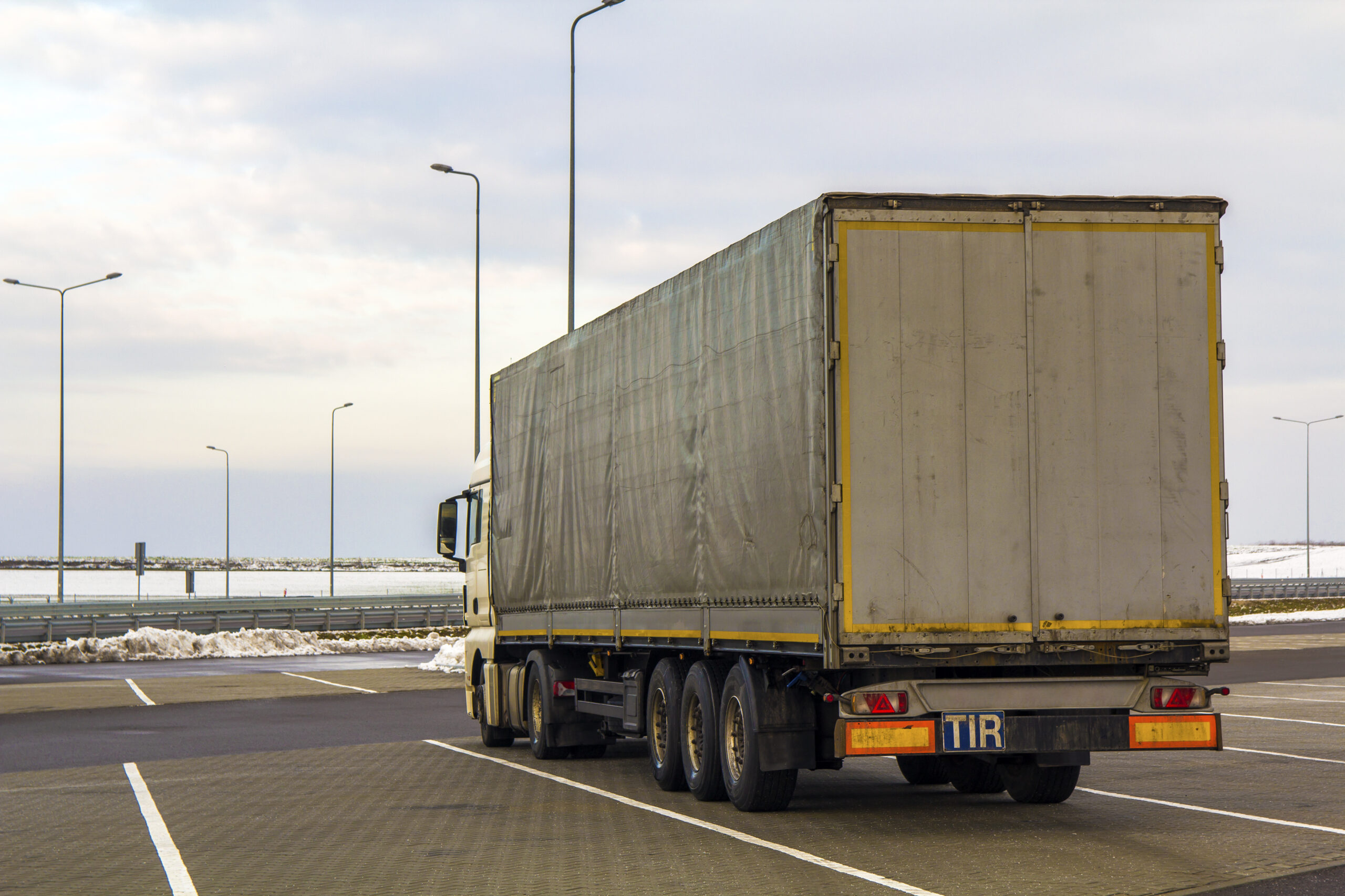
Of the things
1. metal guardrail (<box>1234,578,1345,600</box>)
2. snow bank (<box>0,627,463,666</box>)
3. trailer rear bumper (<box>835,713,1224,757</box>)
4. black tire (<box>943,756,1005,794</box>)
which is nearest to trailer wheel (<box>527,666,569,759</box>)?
black tire (<box>943,756,1005,794</box>)

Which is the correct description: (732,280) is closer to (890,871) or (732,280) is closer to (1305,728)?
(890,871)

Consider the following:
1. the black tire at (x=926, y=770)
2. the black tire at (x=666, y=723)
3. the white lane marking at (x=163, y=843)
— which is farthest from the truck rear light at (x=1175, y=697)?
the white lane marking at (x=163, y=843)

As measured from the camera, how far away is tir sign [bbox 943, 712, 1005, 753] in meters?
9.91

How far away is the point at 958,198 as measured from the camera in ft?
33.3

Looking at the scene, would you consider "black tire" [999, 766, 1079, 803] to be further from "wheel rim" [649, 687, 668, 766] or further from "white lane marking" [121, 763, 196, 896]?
"white lane marking" [121, 763, 196, 896]

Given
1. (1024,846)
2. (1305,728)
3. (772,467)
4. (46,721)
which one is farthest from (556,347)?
(46,721)

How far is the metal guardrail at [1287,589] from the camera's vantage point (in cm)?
7550

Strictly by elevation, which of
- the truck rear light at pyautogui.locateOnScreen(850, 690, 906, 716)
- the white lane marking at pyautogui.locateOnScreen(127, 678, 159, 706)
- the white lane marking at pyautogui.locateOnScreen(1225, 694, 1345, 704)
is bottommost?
the white lane marking at pyautogui.locateOnScreen(127, 678, 159, 706)

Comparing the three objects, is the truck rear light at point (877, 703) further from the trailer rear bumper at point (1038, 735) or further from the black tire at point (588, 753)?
the black tire at point (588, 753)

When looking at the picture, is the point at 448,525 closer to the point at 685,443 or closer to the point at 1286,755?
the point at 685,443

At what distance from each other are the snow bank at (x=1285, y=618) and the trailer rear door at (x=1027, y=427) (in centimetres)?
4713

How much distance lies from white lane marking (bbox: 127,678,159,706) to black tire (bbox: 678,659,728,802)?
52.5ft

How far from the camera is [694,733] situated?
1227 centimetres

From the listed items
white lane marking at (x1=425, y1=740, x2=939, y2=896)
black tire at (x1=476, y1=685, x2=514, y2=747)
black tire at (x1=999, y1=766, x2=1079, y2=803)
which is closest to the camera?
white lane marking at (x1=425, y1=740, x2=939, y2=896)
